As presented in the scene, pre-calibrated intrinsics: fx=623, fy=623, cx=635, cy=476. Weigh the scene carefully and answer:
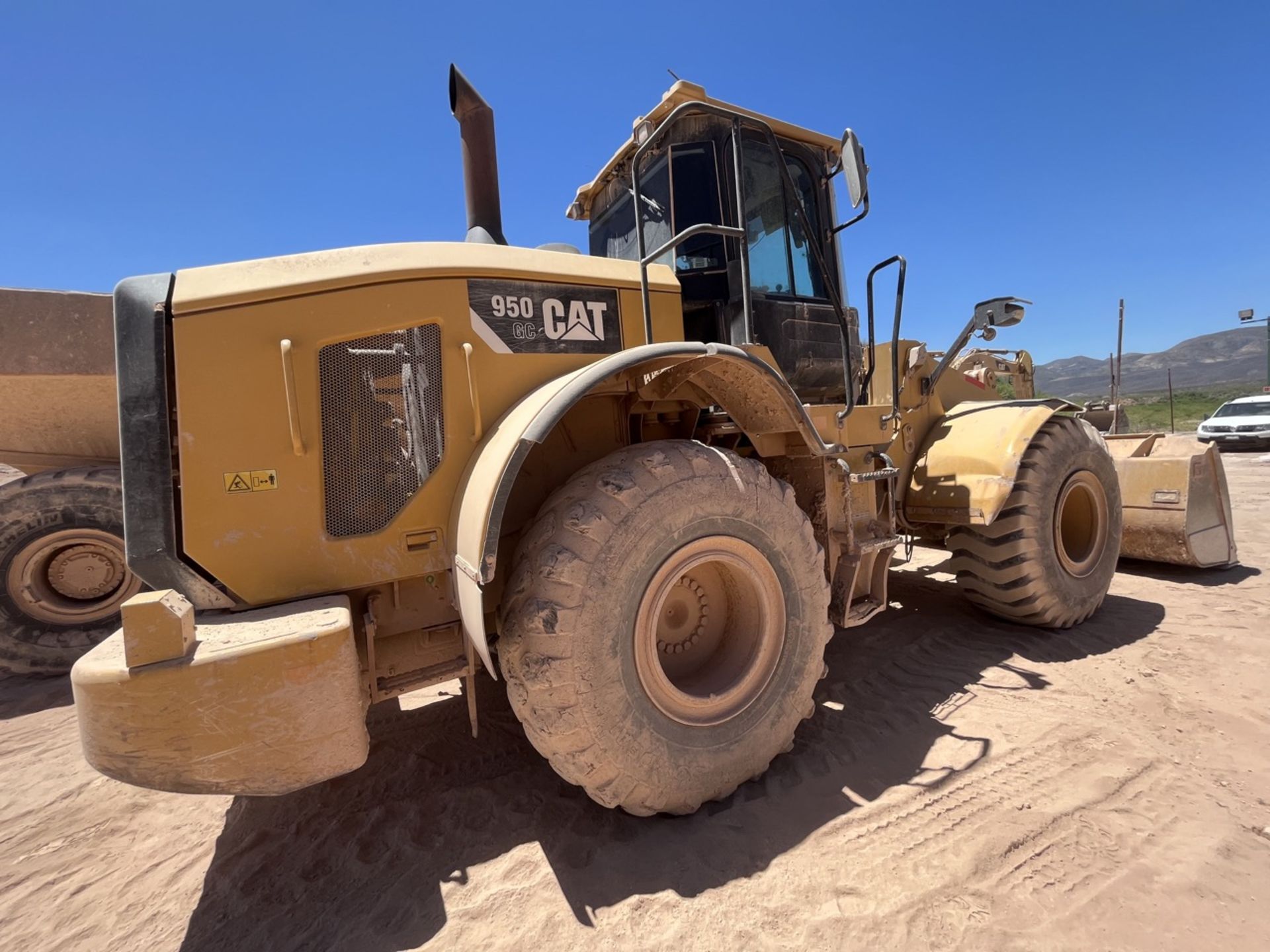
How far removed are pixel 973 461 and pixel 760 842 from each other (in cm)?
277

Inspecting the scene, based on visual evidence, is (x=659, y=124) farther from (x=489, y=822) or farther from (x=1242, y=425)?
(x=1242, y=425)

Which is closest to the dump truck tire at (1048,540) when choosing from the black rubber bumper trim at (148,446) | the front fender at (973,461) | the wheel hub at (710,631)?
the front fender at (973,461)

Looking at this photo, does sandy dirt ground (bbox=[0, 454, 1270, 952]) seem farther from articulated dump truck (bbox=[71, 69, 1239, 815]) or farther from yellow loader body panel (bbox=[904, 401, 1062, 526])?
yellow loader body panel (bbox=[904, 401, 1062, 526])

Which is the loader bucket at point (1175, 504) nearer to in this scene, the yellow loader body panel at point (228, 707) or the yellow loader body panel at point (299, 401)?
A: the yellow loader body panel at point (299, 401)

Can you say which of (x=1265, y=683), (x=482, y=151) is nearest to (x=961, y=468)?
(x=1265, y=683)

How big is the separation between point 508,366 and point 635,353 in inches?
20.1

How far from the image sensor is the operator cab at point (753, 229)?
321 centimetres

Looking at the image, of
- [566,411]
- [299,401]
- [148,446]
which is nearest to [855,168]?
[566,411]

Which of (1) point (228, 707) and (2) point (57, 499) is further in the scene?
(2) point (57, 499)

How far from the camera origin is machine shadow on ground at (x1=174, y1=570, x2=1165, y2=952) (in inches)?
79.4

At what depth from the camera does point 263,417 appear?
2049mm

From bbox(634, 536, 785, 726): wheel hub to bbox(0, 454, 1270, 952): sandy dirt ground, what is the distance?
1.38 feet

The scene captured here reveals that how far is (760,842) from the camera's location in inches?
86.4

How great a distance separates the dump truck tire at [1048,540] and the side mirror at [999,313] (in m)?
0.89
